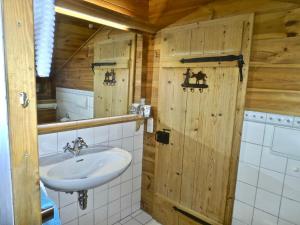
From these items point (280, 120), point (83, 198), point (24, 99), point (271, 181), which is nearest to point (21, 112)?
point (24, 99)

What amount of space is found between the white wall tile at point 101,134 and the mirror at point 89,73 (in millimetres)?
129

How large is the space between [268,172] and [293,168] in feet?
0.50

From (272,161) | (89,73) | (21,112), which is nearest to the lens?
(21,112)

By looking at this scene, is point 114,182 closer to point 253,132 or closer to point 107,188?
point 107,188

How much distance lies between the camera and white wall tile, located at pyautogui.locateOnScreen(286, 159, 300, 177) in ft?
4.21

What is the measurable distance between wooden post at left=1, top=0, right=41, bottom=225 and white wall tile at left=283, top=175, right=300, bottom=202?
144 centimetres

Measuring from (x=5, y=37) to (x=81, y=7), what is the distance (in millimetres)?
1138

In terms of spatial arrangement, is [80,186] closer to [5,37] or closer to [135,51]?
[5,37]

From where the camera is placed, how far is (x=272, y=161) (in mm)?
1380

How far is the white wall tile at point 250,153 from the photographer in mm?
1436

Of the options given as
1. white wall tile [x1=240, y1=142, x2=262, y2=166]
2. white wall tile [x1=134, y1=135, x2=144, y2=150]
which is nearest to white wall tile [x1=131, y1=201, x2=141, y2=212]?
white wall tile [x1=134, y1=135, x2=144, y2=150]

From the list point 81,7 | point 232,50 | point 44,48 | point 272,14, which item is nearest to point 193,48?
point 232,50

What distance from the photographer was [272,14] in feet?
4.34

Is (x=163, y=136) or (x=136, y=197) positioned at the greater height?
(x=163, y=136)
